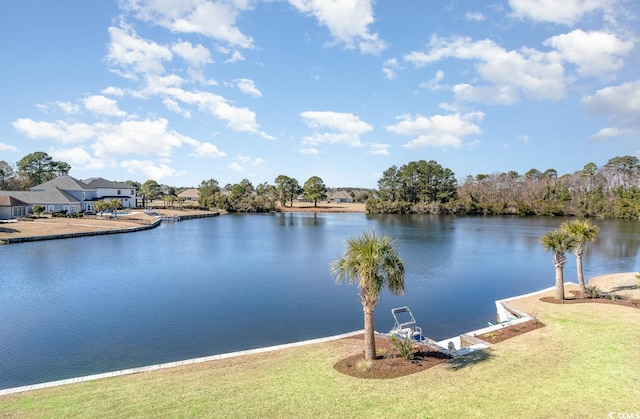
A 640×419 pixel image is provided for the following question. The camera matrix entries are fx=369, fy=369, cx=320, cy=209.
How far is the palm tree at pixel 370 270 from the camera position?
10.4m

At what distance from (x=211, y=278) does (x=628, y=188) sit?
353ft

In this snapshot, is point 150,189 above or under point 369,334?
above

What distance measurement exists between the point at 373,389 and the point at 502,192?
113 metres

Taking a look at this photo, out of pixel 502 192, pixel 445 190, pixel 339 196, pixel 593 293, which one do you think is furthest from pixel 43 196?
pixel 502 192

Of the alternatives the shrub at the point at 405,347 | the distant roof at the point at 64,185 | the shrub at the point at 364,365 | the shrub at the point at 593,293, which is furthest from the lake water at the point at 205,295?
the distant roof at the point at 64,185

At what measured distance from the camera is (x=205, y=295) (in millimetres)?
21609

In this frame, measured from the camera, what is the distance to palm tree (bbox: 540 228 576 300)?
16.9 metres

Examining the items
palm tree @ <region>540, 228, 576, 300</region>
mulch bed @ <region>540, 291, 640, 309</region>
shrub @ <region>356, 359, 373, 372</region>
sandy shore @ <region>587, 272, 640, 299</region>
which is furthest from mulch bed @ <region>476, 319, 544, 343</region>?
sandy shore @ <region>587, 272, 640, 299</region>

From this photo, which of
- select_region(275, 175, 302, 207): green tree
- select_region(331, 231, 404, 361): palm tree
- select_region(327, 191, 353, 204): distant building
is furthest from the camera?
select_region(327, 191, 353, 204): distant building

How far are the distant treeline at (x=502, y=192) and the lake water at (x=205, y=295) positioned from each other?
57.3 meters

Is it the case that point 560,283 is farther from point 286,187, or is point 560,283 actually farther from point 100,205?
point 286,187

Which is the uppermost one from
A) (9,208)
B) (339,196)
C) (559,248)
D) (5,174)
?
(5,174)

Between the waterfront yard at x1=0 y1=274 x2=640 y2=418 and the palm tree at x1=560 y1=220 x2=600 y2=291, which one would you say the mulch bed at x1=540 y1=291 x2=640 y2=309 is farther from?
the waterfront yard at x1=0 y1=274 x2=640 y2=418

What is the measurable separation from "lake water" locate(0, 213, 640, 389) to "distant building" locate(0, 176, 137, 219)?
30.6 m
